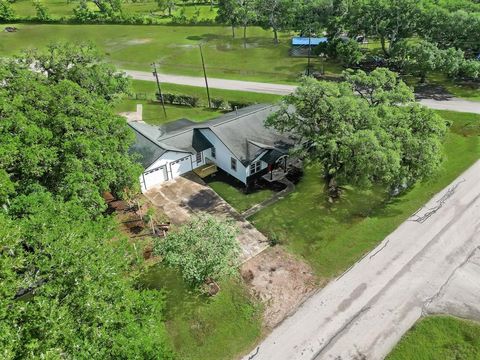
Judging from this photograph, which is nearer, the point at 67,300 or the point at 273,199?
the point at 67,300

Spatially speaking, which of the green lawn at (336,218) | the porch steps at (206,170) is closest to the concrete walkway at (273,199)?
the green lawn at (336,218)

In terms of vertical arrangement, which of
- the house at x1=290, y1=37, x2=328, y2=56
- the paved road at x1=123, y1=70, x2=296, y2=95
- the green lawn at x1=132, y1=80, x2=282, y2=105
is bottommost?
the green lawn at x1=132, y1=80, x2=282, y2=105

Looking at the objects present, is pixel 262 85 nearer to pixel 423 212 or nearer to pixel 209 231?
pixel 423 212

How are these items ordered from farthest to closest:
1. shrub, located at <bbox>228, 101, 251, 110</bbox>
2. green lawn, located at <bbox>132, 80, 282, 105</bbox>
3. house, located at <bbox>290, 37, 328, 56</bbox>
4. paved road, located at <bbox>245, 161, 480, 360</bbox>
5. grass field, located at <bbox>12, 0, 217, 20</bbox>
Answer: grass field, located at <bbox>12, 0, 217, 20</bbox>
house, located at <bbox>290, 37, 328, 56</bbox>
green lawn, located at <bbox>132, 80, 282, 105</bbox>
shrub, located at <bbox>228, 101, 251, 110</bbox>
paved road, located at <bbox>245, 161, 480, 360</bbox>

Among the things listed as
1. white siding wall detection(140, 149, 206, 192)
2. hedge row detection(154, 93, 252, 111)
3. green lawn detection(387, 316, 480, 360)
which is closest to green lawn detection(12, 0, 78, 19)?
hedge row detection(154, 93, 252, 111)

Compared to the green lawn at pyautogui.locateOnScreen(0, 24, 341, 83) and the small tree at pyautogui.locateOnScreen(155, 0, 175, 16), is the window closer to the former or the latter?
the green lawn at pyautogui.locateOnScreen(0, 24, 341, 83)

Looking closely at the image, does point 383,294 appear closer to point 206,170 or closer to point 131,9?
point 206,170

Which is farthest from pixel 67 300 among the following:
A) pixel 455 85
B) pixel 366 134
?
pixel 455 85
